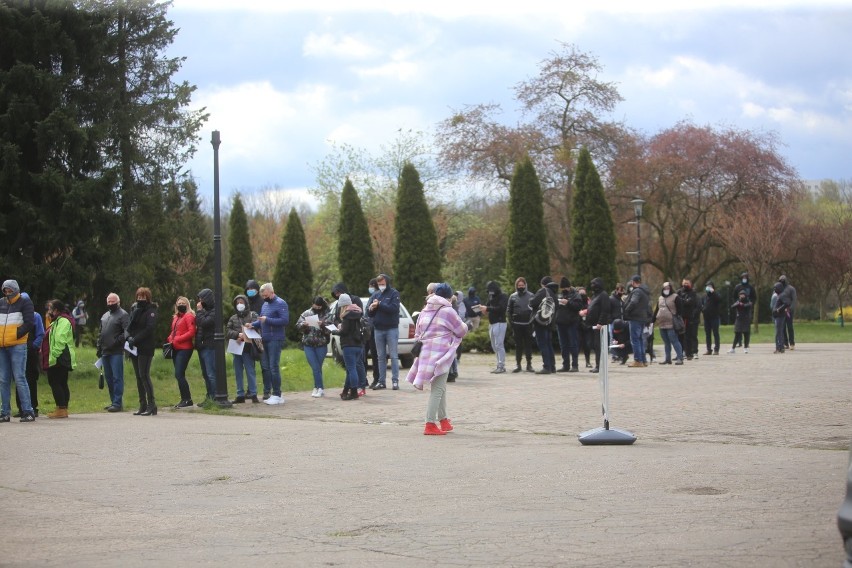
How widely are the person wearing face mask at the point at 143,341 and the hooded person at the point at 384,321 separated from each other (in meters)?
4.40

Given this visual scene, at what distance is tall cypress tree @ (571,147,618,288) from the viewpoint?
39.7 metres

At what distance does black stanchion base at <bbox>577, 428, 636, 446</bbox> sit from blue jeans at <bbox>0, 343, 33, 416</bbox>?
9034 mm

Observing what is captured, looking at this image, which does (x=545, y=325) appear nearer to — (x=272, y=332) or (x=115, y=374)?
(x=272, y=332)

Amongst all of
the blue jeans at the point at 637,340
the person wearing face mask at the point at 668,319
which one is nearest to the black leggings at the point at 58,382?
the blue jeans at the point at 637,340

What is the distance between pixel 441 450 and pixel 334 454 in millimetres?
1152

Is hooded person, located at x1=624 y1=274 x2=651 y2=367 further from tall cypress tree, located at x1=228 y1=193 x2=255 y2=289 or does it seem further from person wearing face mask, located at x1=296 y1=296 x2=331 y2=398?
tall cypress tree, located at x1=228 y1=193 x2=255 y2=289

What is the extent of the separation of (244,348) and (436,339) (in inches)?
224

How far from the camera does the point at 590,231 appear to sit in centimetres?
3984

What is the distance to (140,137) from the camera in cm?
2886

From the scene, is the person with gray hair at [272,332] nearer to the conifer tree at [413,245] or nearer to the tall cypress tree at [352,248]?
the conifer tree at [413,245]

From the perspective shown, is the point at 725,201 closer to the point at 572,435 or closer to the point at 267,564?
the point at 572,435

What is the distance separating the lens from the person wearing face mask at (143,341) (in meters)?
16.8

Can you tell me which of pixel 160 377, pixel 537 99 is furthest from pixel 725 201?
pixel 160 377

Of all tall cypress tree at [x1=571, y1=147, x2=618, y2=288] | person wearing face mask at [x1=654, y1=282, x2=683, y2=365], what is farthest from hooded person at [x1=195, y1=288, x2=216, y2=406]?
tall cypress tree at [x1=571, y1=147, x2=618, y2=288]
